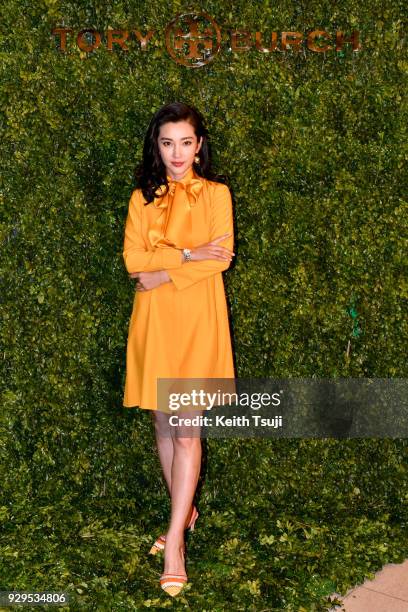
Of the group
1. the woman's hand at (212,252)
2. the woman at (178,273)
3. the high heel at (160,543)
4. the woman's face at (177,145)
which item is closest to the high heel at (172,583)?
the woman at (178,273)

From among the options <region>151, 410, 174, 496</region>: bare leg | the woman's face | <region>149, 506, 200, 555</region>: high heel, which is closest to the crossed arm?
the woman's face

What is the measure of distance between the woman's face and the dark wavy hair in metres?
0.03

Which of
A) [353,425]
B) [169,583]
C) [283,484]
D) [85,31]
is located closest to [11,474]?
[169,583]

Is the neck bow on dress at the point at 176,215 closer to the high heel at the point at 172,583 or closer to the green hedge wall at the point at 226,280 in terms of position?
the green hedge wall at the point at 226,280

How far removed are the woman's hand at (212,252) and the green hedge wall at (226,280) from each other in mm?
687

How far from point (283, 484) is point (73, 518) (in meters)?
1.22

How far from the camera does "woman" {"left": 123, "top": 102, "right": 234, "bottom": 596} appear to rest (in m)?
3.65

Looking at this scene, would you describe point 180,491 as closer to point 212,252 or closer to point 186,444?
point 186,444

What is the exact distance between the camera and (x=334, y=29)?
4.19m

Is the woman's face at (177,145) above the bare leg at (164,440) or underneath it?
above

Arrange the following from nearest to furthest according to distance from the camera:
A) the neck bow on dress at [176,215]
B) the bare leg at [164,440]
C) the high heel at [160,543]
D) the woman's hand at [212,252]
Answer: the woman's hand at [212,252]
the neck bow on dress at [176,215]
the bare leg at [164,440]
the high heel at [160,543]

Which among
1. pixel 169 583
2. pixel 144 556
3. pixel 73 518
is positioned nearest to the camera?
pixel 169 583

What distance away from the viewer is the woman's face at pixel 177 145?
3645 millimetres

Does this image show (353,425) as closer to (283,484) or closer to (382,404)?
(382,404)
